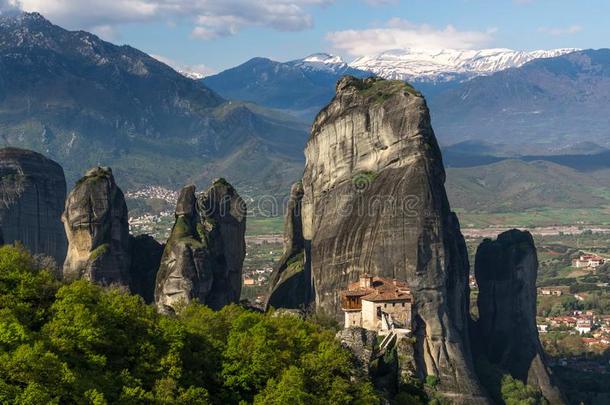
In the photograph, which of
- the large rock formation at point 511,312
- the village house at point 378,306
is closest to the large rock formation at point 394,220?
the village house at point 378,306

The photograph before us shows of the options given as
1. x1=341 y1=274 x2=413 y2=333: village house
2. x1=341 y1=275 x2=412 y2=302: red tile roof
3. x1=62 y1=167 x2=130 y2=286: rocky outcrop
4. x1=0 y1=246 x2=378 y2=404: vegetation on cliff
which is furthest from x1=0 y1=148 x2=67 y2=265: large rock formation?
x1=0 y1=246 x2=378 y2=404: vegetation on cliff

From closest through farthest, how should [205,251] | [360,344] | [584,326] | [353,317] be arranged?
1. [360,344]
2. [353,317]
3. [205,251]
4. [584,326]

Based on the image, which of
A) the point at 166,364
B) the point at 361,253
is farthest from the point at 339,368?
the point at 361,253

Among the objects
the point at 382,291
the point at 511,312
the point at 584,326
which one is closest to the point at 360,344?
the point at 382,291

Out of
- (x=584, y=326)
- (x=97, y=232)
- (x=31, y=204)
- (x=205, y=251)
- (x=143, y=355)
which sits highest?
(x=31, y=204)

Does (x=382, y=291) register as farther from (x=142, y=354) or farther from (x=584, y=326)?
(x=584, y=326)

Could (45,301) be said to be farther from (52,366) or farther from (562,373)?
(562,373)

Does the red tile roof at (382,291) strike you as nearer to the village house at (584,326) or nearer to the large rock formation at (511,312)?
the large rock formation at (511,312)
